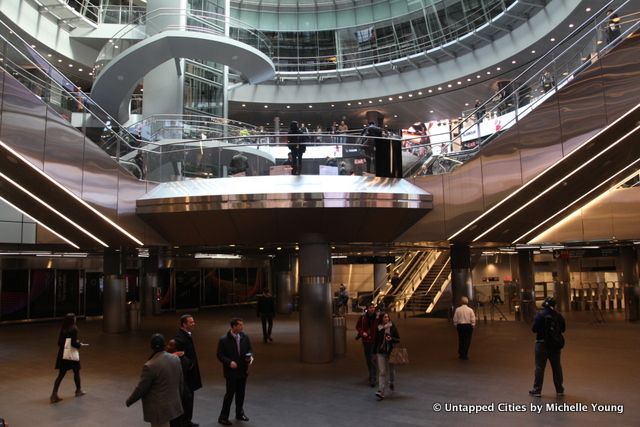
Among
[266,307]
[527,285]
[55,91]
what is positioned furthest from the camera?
[527,285]

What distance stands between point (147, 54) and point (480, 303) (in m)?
20.6

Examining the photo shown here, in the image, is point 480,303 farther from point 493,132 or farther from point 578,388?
point 578,388

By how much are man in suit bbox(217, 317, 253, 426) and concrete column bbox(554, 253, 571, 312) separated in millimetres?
24435

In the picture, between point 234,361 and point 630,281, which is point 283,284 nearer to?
point 630,281

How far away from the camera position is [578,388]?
33.8 ft

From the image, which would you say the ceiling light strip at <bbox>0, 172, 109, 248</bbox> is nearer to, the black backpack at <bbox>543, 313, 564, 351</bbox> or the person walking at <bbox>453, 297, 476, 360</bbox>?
the person walking at <bbox>453, 297, 476, 360</bbox>

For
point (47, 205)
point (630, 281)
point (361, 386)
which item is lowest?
point (361, 386)

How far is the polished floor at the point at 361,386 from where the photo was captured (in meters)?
8.57

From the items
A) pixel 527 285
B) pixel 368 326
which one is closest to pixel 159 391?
pixel 368 326

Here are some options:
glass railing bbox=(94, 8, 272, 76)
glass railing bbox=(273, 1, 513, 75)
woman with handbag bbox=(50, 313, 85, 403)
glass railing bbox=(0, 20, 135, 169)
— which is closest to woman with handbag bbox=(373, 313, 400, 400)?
woman with handbag bbox=(50, 313, 85, 403)

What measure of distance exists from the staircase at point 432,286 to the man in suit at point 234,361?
2131cm

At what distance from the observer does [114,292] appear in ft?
71.8

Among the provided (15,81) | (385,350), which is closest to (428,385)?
(385,350)

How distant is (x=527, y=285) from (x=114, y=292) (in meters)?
19.3
